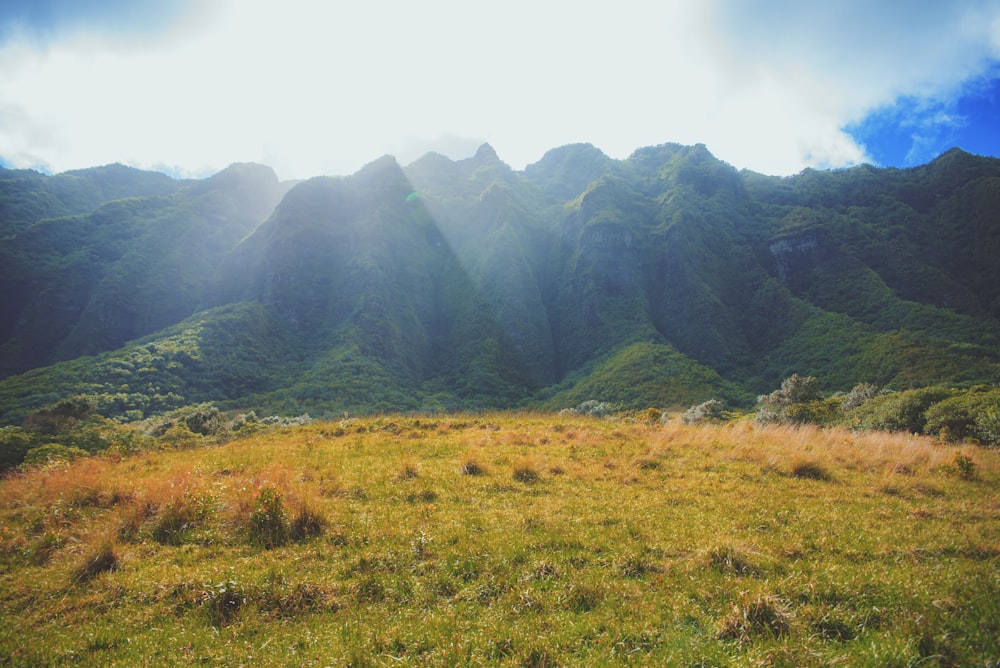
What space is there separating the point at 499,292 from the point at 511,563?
12859 centimetres

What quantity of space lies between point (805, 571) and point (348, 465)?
13137 millimetres

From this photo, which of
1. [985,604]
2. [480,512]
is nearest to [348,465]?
[480,512]

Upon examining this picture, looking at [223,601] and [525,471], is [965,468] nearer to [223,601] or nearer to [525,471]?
[525,471]

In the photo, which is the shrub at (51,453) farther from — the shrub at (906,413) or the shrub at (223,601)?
the shrub at (906,413)

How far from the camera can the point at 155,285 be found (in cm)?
12812

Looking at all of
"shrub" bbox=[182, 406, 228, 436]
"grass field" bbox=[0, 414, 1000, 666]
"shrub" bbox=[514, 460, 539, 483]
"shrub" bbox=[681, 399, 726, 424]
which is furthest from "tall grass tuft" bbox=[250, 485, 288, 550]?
"shrub" bbox=[681, 399, 726, 424]

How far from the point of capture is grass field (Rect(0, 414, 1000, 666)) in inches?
220

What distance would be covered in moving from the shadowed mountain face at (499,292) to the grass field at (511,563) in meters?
64.2

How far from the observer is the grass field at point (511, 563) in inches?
220

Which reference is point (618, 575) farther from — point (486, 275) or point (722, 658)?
point (486, 275)

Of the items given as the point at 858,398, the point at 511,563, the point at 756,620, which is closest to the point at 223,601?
the point at 511,563

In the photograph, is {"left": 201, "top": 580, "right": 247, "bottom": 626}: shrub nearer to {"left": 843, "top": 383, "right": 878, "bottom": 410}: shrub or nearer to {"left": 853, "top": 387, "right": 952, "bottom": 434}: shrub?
{"left": 853, "top": 387, "right": 952, "bottom": 434}: shrub

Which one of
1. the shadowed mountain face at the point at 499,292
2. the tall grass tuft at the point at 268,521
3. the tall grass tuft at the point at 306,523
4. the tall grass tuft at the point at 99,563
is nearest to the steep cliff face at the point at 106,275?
the shadowed mountain face at the point at 499,292

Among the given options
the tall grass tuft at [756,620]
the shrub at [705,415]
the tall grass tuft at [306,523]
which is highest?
the tall grass tuft at [756,620]
